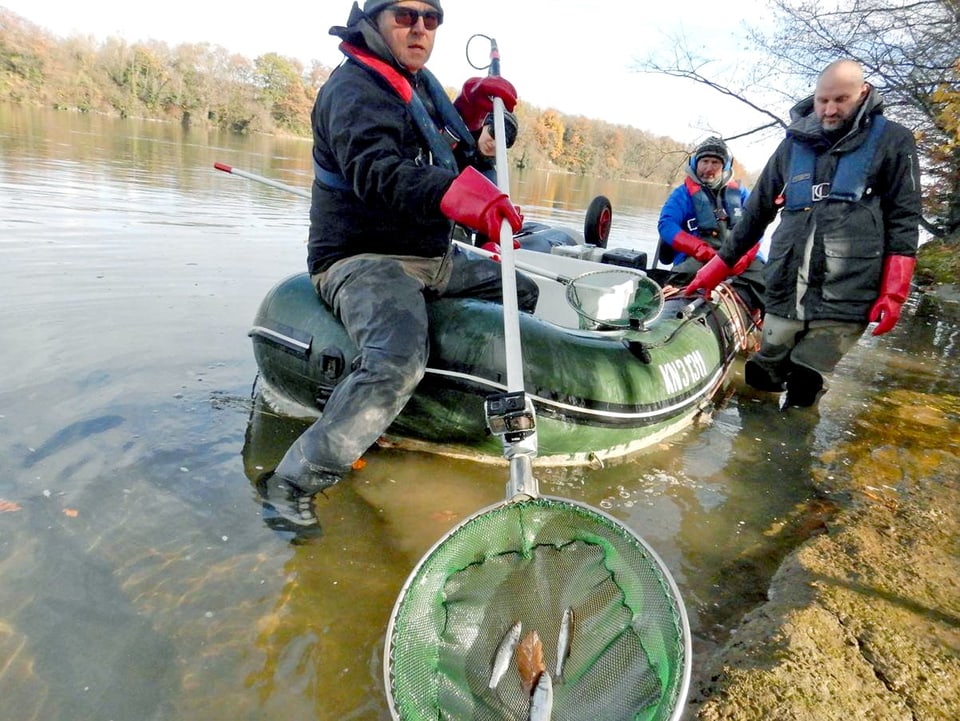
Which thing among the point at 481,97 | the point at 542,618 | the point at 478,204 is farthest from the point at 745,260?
the point at 542,618

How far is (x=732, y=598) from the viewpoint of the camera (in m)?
2.56

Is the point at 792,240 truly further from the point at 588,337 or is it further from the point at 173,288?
the point at 173,288

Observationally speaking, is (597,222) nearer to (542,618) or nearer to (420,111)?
(420,111)

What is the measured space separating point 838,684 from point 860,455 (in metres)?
2.57

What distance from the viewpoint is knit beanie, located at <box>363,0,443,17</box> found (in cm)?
285

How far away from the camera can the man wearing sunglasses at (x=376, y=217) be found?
2.67 m

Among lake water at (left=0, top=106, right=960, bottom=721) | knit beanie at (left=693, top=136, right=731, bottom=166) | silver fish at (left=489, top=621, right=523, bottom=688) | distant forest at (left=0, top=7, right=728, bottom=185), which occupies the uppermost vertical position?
distant forest at (left=0, top=7, right=728, bottom=185)

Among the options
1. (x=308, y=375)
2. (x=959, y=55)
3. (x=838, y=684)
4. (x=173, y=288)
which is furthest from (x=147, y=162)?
(x=838, y=684)

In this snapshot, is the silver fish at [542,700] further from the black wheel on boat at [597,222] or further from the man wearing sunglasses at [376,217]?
the black wheel on boat at [597,222]

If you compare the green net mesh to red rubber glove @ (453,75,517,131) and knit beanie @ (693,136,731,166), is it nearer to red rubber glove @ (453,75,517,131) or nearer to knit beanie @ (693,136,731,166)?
red rubber glove @ (453,75,517,131)

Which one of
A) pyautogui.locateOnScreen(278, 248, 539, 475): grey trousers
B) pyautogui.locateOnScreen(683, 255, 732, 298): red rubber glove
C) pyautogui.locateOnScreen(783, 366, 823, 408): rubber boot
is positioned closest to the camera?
pyautogui.locateOnScreen(278, 248, 539, 475): grey trousers

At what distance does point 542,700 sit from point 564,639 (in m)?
0.23

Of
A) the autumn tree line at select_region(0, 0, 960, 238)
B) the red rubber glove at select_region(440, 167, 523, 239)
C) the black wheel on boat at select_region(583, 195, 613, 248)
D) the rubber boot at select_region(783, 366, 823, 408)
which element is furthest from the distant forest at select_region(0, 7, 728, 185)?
the red rubber glove at select_region(440, 167, 523, 239)

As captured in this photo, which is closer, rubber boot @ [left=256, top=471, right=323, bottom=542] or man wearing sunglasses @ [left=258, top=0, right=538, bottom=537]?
man wearing sunglasses @ [left=258, top=0, right=538, bottom=537]
